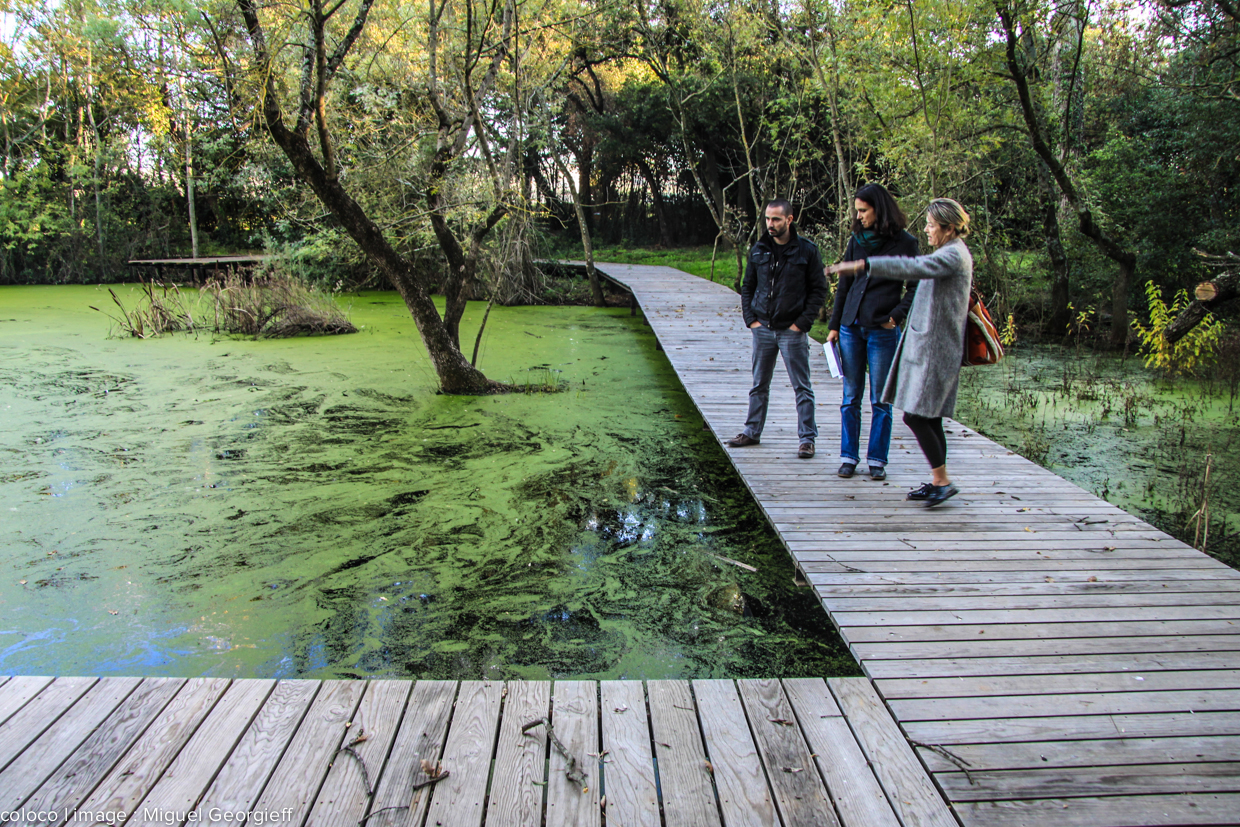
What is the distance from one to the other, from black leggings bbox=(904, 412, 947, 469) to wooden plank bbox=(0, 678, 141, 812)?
2.82 metres

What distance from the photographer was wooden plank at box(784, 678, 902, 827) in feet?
5.30

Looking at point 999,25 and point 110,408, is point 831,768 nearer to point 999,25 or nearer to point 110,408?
point 110,408

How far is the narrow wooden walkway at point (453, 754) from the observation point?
1.61 metres

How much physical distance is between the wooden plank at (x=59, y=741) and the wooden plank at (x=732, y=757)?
151 cm

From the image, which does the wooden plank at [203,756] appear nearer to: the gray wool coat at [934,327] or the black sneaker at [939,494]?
the gray wool coat at [934,327]

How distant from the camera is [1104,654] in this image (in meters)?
2.17

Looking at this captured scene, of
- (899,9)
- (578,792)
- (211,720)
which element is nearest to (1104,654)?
(578,792)

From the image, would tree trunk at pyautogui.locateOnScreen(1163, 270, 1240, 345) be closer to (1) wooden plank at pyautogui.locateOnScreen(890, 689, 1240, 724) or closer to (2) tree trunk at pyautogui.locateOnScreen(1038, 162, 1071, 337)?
(1) wooden plank at pyautogui.locateOnScreen(890, 689, 1240, 724)

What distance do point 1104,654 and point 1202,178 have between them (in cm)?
730

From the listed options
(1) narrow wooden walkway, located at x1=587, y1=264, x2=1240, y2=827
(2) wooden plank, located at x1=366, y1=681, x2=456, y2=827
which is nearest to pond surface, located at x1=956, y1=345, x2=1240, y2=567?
(1) narrow wooden walkway, located at x1=587, y1=264, x2=1240, y2=827

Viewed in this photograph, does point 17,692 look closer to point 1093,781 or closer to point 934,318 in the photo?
point 1093,781

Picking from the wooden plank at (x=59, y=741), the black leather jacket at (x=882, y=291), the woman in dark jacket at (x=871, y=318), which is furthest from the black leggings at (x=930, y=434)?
the wooden plank at (x=59, y=741)

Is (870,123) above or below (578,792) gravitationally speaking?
above

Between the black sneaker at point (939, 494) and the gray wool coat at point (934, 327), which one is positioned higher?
the gray wool coat at point (934, 327)
